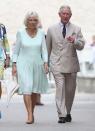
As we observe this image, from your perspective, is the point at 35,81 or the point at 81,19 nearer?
the point at 35,81

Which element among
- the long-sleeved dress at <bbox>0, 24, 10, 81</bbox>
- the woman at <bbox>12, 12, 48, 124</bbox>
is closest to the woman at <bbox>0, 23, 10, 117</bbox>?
the long-sleeved dress at <bbox>0, 24, 10, 81</bbox>

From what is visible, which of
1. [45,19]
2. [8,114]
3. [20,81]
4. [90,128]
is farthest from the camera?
[45,19]

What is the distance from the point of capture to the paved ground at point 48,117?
13.1 meters

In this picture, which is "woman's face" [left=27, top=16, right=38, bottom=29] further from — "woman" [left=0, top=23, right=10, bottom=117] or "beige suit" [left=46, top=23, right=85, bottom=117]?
"woman" [left=0, top=23, right=10, bottom=117]

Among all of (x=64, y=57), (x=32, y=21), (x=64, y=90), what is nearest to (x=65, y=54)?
(x=64, y=57)

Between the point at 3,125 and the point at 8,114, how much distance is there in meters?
2.31

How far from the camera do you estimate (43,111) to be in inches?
656

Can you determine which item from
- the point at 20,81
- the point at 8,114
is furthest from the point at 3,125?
the point at 8,114

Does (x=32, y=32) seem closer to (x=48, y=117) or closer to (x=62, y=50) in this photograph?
(x=62, y=50)

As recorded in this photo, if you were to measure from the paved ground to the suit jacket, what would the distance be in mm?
787

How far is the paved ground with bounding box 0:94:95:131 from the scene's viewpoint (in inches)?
517

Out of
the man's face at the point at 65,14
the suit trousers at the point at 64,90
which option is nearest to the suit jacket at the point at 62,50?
the suit trousers at the point at 64,90

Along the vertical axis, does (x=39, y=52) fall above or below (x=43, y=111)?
above

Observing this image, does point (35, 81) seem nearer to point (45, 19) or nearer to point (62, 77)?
point (62, 77)
